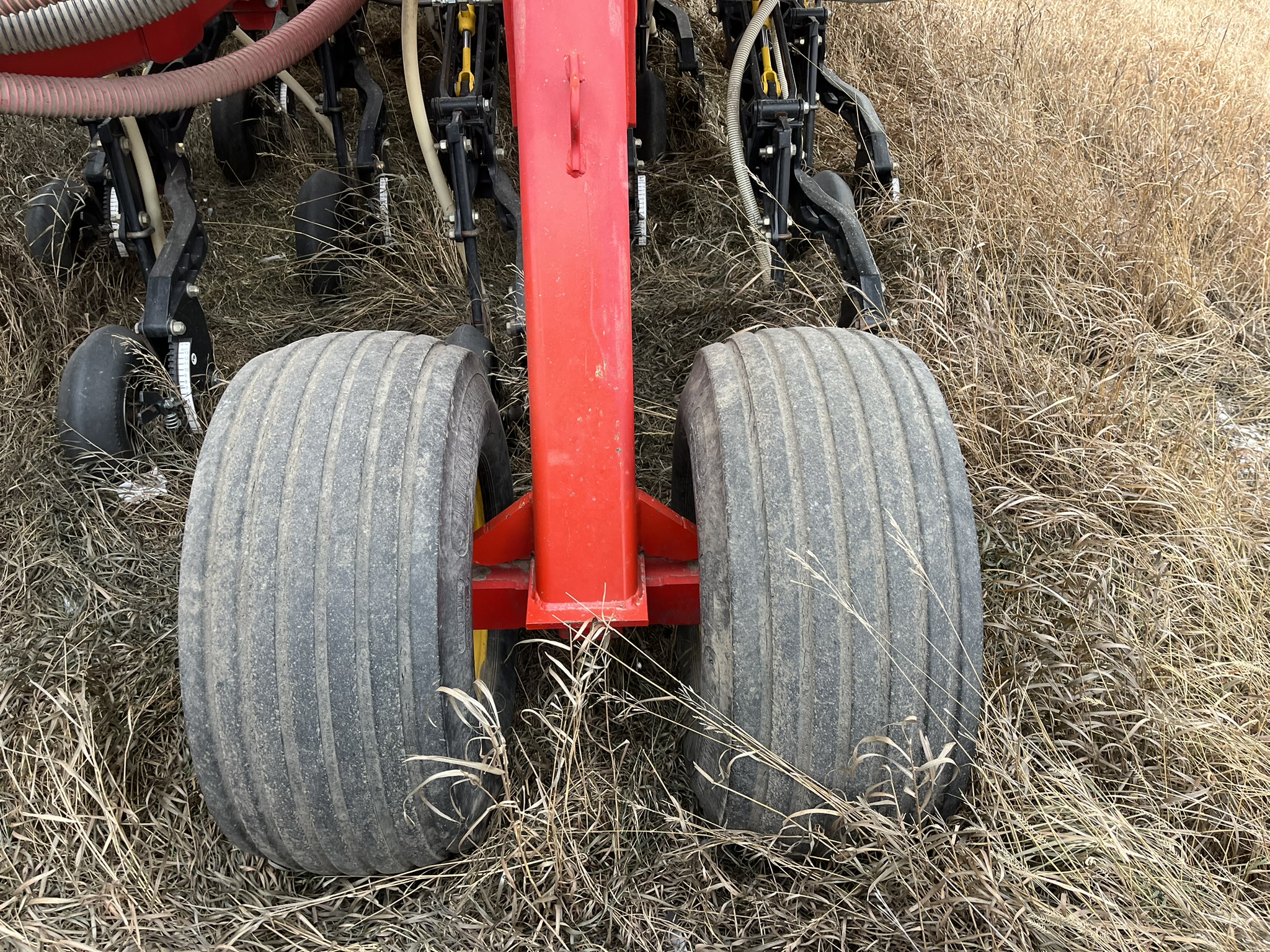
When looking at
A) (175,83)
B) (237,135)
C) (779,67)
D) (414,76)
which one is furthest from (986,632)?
(237,135)

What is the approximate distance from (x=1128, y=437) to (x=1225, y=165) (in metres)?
1.96

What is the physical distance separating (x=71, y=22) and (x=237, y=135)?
2247mm

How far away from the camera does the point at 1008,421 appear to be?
2.31 m

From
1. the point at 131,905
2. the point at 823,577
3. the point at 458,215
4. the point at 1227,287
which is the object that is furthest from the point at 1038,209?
the point at 131,905

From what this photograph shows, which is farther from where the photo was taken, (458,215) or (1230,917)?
(458,215)

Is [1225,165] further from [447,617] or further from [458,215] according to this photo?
[447,617]

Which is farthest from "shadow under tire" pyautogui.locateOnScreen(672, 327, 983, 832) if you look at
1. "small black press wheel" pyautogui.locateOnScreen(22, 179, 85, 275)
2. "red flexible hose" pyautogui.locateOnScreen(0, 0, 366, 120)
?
"small black press wheel" pyautogui.locateOnScreen(22, 179, 85, 275)

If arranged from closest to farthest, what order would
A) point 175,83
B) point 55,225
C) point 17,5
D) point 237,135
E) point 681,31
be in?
point 17,5, point 175,83, point 55,225, point 681,31, point 237,135

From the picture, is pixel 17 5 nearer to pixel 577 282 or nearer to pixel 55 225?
pixel 577 282

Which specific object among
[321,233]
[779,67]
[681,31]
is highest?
[681,31]

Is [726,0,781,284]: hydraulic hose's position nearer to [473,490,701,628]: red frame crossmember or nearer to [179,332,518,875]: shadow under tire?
[473,490,701,628]: red frame crossmember

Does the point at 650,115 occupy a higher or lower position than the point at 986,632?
higher

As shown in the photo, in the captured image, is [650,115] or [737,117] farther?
[650,115]

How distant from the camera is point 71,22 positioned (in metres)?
1.90
